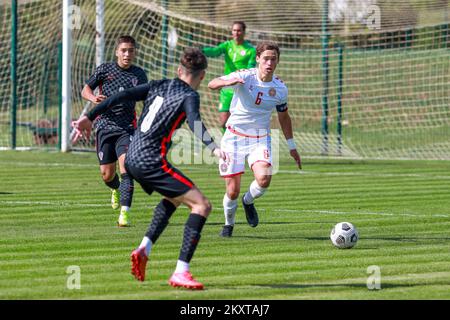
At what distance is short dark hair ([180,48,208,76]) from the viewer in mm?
9084

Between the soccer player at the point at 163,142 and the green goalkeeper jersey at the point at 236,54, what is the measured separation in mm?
11078

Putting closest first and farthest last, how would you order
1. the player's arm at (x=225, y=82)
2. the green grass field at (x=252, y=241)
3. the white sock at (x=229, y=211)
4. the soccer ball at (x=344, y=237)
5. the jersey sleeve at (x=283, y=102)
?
the green grass field at (x=252, y=241) < the soccer ball at (x=344, y=237) < the player's arm at (x=225, y=82) < the white sock at (x=229, y=211) < the jersey sleeve at (x=283, y=102)

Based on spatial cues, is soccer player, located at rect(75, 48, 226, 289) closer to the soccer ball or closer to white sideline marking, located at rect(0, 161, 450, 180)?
the soccer ball

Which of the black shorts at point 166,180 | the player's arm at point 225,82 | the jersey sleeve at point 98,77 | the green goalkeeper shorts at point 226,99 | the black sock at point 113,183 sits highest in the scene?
the green goalkeeper shorts at point 226,99

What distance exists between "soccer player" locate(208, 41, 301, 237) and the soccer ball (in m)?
1.36

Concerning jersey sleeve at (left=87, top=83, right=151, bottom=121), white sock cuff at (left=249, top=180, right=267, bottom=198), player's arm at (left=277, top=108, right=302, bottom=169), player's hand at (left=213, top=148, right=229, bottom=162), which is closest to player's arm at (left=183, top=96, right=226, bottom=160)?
player's hand at (left=213, top=148, right=229, bottom=162)

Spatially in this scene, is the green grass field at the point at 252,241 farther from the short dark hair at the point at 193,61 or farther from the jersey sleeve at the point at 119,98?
the short dark hair at the point at 193,61

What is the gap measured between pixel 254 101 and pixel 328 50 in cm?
1383

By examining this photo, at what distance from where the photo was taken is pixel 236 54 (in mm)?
20391

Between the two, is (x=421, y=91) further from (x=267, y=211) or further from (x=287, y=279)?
(x=287, y=279)

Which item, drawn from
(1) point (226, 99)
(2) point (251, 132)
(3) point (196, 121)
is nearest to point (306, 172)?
(1) point (226, 99)

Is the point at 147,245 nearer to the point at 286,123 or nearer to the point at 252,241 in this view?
the point at 252,241

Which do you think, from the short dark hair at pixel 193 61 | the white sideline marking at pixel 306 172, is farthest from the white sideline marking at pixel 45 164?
the short dark hair at pixel 193 61

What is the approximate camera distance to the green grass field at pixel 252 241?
8820mm
